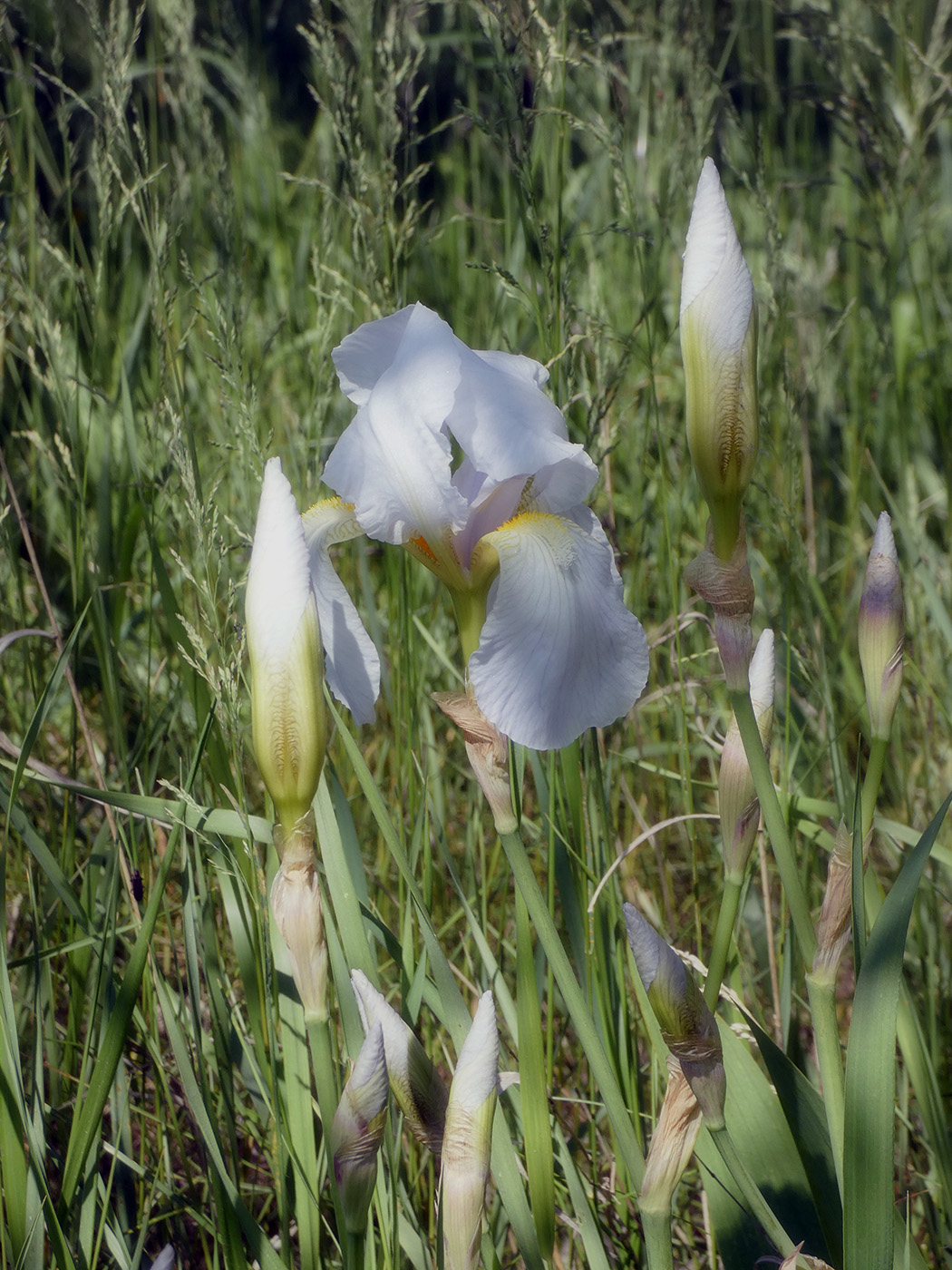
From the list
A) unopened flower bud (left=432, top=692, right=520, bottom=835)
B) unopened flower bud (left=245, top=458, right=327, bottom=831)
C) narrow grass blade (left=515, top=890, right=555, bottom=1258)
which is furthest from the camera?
narrow grass blade (left=515, top=890, right=555, bottom=1258)

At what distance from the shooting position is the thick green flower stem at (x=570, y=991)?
744 mm

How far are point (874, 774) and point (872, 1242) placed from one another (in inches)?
12.9

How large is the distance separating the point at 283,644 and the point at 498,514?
0.26 metres

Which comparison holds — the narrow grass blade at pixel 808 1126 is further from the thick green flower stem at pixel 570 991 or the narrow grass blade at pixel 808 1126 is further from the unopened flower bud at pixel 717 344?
the unopened flower bud at pixel 717 344

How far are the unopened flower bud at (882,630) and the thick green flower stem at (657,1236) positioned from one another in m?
0.41

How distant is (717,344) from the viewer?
0.72 metres

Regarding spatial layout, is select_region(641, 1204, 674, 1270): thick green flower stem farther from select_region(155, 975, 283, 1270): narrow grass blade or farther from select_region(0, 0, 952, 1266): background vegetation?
select_region(155, 975, 283, 1270): narrow grass blade

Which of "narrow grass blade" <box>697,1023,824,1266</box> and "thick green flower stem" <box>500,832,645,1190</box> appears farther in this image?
"narrow grass blade" <box>697,1023,824,1266</box>

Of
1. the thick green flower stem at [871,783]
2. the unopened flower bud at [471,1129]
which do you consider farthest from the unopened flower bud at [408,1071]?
the thick green flower stem at [871,783]

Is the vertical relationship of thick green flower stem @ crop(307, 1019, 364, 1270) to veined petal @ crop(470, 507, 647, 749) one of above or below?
below

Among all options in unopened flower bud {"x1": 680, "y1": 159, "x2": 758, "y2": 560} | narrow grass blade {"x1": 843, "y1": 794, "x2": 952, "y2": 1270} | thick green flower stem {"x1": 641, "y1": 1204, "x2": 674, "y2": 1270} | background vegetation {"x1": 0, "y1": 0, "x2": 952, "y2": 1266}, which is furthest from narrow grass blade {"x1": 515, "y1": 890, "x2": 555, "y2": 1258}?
unopened flower bud {"x1": 680, "y1": 159, "x2": 758, "y2": 560}

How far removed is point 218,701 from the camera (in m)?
0.94

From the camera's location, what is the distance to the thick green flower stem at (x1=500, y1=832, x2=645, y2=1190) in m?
0.74

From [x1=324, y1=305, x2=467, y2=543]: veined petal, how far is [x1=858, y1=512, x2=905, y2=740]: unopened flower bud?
0.35 m
